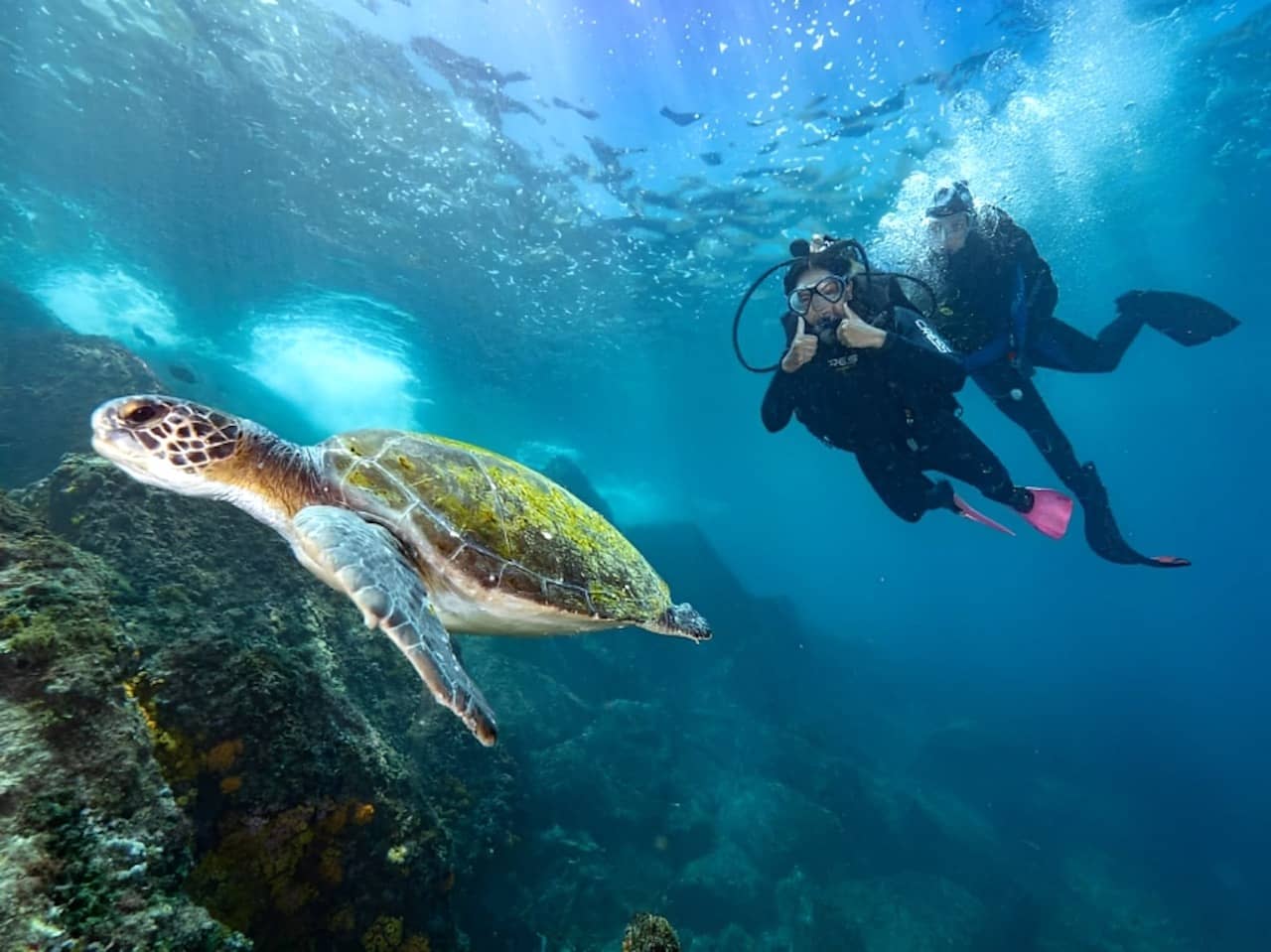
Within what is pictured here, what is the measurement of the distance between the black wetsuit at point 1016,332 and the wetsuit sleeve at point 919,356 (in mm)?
1543

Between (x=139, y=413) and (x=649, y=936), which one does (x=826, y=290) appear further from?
(x=139, y=413)

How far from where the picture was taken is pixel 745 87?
10742mm

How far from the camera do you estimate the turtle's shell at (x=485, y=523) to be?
2.90 m

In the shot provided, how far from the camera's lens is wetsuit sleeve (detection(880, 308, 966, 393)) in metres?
4.38

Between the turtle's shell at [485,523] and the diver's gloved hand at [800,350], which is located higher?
the diver's gloved hand at [800,350]

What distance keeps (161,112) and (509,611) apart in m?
16.5

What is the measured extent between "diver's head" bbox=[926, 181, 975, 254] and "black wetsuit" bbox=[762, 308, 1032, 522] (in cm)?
227

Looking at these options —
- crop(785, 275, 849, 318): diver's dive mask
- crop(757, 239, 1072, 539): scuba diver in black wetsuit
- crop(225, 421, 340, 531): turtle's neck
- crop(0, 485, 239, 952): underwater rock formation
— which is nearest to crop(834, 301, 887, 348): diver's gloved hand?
crop(757, 239, 1072, 539): scuba diver in black wetsuit

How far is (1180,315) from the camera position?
6.24 meters

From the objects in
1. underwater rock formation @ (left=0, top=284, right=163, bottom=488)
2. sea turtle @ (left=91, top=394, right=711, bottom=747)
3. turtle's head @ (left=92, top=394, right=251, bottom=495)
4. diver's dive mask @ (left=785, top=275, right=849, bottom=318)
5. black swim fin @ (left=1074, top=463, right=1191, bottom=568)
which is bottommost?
black swim fin @ (left=1074, top=463, right=1191, bottom=568)

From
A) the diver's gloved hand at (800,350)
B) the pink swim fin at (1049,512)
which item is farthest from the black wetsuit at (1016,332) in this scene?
the diver's gloved hand at (800,350)

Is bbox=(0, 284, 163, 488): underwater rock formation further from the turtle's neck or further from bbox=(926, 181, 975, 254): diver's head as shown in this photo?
bbox=(926, 181, 975, 254): diver's head

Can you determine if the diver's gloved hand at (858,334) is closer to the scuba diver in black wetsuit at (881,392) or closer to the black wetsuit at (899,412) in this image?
the scuba diver in black wetsuit at (881,392)

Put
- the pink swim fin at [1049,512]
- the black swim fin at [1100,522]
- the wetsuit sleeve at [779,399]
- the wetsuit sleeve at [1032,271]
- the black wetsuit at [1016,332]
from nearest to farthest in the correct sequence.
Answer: the pink swim fin at [1049,512] < the wetsuit sleeve at [779,399] < the black swim fin at [1100,522] < the black wetsuit at [1016,332] < the wetsuit sleeve at [1032,271]
